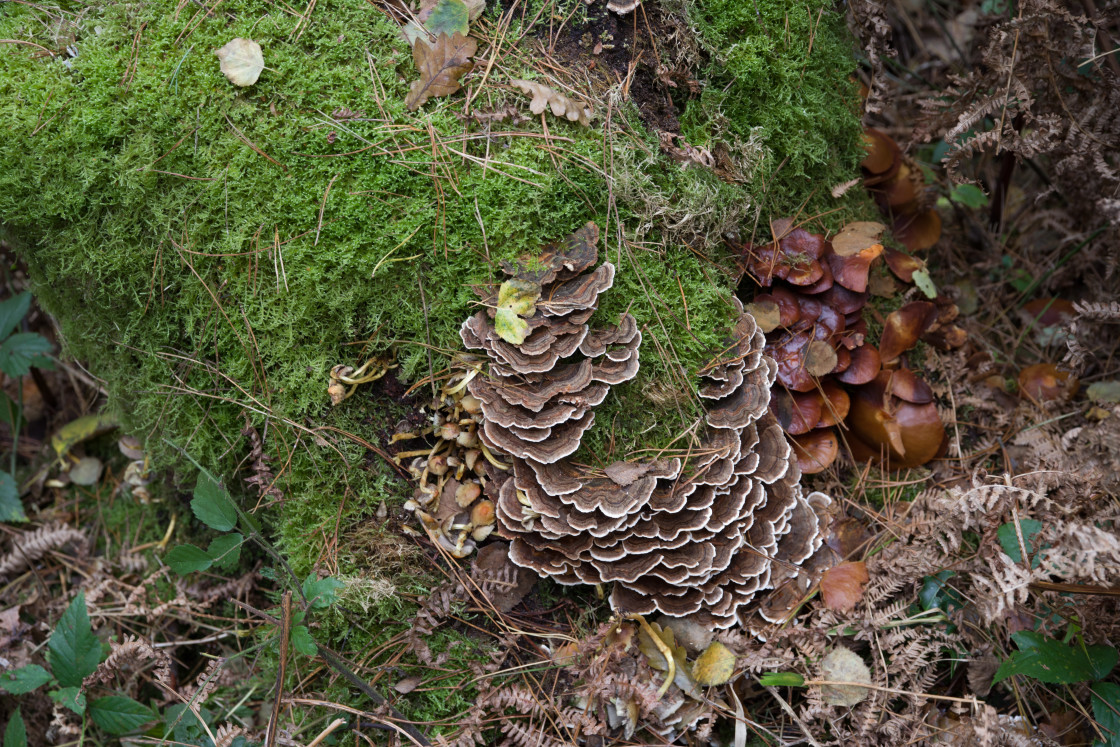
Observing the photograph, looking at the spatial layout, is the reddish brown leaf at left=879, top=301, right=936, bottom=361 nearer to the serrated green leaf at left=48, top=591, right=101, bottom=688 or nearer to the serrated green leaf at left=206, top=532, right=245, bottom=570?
the serrated green leaf at left=206, top=532, right=245, bottom=570

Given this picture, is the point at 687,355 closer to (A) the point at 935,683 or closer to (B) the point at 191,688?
(A) the point at 935,683

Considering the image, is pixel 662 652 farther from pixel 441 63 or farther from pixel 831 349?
pixel 441 63

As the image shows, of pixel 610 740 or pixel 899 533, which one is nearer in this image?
pixel 610 740

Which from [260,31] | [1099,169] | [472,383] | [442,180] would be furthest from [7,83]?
[1099,169]

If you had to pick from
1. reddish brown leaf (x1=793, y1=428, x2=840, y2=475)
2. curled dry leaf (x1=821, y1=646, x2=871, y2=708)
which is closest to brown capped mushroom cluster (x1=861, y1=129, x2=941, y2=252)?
reddish brown leaf (x1=793, y1=428, x2=840, y2=475)

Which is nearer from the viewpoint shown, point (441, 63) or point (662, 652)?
point (662, 652)

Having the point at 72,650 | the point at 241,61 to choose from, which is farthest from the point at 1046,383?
the point at 72,650

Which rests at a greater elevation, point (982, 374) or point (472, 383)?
point (472, 383)
